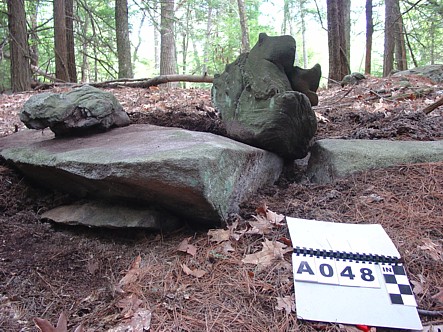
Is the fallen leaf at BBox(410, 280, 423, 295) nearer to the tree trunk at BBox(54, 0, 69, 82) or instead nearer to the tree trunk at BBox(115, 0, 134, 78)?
the tree trunk at BBox(115, 0, 134, 78)

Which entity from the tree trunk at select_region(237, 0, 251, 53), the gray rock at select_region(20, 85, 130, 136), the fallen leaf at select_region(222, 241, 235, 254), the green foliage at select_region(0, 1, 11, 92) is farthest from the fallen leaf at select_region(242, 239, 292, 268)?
the tree trunk at select_region(237, 0, 251, 53)

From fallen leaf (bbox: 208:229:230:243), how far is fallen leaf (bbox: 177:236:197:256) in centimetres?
14

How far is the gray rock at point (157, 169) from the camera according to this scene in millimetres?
2168

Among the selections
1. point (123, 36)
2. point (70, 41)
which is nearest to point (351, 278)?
point (123, 36)

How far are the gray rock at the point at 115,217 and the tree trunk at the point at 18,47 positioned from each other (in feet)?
20.3

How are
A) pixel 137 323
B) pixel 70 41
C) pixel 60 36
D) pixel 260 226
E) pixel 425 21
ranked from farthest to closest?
pixel 425 21 → pixel 70 41 → pixel 60 36 → pixel 260 226 → pixel 137 323

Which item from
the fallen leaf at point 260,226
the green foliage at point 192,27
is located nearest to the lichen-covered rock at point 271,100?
the fallen leaf at point 260,226

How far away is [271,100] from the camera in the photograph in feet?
9.68

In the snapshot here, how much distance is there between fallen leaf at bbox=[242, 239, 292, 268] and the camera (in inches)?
76.2

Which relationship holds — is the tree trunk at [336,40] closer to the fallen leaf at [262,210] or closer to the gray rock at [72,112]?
the gray rock at [72,112]

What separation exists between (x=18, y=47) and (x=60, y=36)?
1214 mm

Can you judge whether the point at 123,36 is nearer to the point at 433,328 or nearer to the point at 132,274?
the point at 132,274

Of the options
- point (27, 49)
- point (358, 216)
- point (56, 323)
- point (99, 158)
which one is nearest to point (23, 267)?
point (56, 323)

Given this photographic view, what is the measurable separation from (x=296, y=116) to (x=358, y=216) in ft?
3.38
